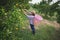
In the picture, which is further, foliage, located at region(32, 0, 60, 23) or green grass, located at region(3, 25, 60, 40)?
foliage, located at region(32, 0, 60, 23)

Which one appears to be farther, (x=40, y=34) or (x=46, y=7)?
(x=46, y=7)

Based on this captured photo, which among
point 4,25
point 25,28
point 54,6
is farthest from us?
point 54,6

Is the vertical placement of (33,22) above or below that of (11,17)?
below

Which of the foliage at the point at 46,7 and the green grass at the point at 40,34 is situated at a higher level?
the foliage at the point at 46,7

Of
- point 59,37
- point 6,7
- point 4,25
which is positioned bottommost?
point 59,37

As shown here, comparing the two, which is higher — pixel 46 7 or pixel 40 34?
pixel 46 7

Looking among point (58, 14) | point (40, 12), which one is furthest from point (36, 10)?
point (58, 14)

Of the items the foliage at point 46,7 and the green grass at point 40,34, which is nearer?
the green grass at point 40,34

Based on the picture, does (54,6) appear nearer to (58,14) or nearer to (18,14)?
(58,14)

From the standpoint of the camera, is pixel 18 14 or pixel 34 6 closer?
pixel 18 14

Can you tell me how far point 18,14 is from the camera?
1016cm

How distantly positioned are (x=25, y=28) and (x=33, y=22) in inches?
33.1

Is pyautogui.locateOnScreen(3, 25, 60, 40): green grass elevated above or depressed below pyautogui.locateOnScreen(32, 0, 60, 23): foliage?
below

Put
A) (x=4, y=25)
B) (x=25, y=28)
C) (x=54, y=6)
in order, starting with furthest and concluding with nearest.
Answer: (x=54, y=6), (x=25, y=28), (x=4, y=25)
